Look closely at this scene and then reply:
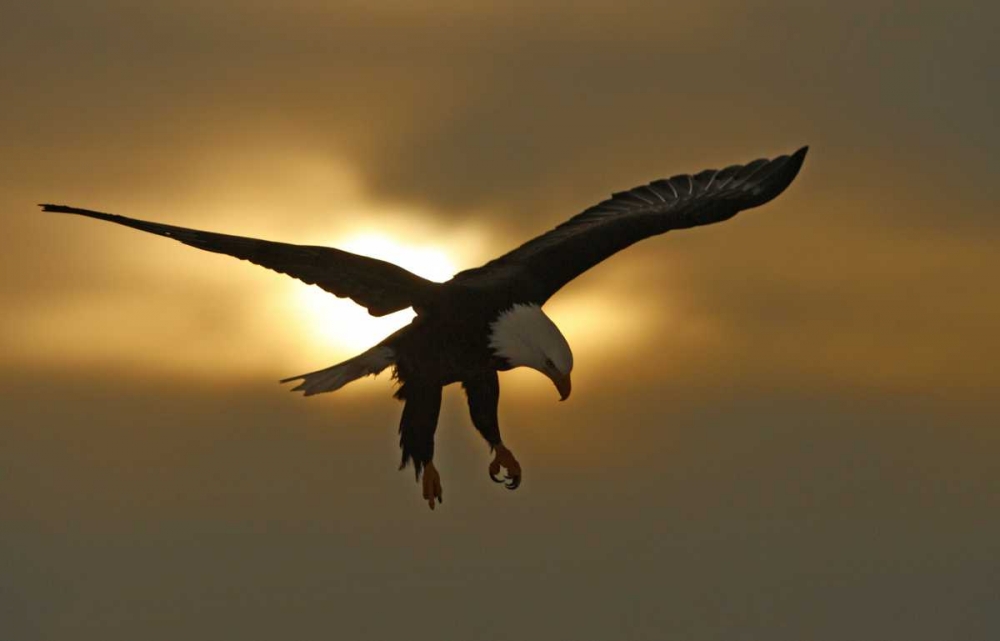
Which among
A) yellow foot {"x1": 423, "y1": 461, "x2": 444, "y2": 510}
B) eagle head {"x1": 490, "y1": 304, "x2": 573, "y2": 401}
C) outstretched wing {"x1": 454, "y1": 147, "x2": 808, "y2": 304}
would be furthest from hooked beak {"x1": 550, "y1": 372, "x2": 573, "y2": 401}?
yellow foot {"x1": 423, "y1": 461, "x2": 444, "y2": 510}

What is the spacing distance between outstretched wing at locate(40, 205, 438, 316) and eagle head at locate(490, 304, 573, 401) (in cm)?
63

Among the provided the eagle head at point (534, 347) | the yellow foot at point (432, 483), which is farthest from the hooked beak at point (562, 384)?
the yellow foot at point (432, 483)

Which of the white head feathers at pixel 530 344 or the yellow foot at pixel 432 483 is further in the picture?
the yellow foot at pixel 432 483

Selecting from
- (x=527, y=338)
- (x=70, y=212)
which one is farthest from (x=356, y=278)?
(x=70, y=212)

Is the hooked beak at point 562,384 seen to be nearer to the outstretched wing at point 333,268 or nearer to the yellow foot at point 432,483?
the outstretched wing at point 333,268

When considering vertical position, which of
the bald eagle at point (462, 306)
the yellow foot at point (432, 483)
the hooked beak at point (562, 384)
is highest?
the bald eagle at point (462, 306)

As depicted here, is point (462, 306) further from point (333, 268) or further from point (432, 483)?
point (432, 483)

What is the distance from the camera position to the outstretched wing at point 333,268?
13.6 meters

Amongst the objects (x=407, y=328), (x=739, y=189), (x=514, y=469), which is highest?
(x=739, y=189)

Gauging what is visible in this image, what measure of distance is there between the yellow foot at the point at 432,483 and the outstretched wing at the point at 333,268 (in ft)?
5.43

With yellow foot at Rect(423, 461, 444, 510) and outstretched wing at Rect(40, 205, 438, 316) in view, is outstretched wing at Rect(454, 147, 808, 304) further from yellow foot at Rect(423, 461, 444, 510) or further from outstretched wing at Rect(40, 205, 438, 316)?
yellow foot at Rect(423, 461, 444, 510)

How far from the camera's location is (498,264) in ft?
50.7

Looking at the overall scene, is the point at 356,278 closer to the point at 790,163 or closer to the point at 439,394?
the point at 439,394

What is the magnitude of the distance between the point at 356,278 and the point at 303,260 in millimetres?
434
